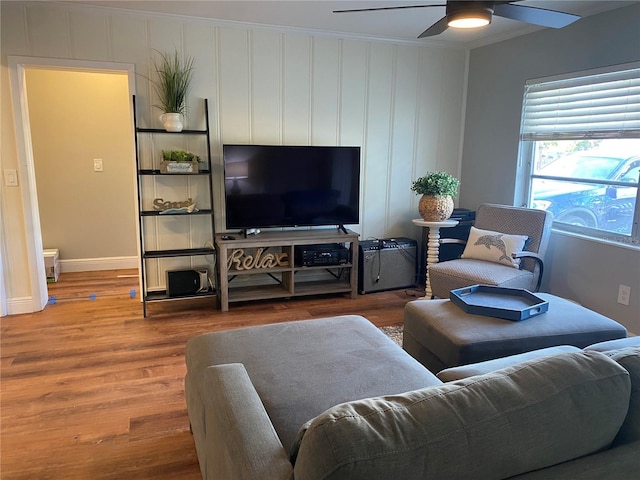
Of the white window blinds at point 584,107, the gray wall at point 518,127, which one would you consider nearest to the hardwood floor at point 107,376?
the gray wall at point 518,127

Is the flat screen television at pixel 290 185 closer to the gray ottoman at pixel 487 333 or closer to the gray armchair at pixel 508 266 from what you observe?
the gray armchair at pixel 508 266

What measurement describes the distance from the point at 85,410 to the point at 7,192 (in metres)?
2.15

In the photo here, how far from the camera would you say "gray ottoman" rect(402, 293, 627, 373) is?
88.6 inches

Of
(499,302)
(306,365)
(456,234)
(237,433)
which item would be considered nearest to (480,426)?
(237,433)

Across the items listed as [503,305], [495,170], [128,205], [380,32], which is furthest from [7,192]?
[495,170]

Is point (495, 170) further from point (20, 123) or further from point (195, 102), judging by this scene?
point (20, 123)

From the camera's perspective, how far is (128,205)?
17.0ft

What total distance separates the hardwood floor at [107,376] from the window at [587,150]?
1.58 m

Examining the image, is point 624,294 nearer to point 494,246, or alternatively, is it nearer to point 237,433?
point 494,246

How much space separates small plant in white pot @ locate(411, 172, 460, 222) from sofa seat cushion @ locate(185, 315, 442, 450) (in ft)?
6.84

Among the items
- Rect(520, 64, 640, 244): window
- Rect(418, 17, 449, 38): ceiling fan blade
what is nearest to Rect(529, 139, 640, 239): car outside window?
Rect(520, 64, 640, 244): window

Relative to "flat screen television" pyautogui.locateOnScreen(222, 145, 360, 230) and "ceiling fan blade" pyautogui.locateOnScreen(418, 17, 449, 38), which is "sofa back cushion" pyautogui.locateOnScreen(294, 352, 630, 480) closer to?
"ceiling fan blade" pyautogui.locateOnScreen(418, 17, 449, 38)

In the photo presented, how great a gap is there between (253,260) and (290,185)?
750mm

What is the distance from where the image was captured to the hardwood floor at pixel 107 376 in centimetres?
205
